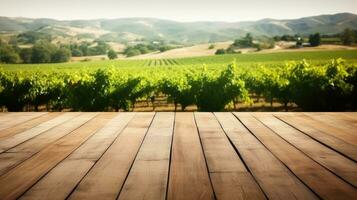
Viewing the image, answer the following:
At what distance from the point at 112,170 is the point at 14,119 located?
267cm

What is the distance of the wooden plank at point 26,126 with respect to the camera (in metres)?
3.44

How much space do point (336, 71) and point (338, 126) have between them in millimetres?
12634

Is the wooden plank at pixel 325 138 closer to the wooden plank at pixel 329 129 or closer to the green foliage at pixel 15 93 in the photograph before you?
the wooden plank at pixel 329 129

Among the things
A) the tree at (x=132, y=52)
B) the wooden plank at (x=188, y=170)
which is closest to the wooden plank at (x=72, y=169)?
the wooden plank at (x=188, y=170)

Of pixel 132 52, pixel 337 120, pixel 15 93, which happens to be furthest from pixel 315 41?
pixel 337 120

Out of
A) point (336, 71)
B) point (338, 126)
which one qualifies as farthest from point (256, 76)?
point (338, 126)

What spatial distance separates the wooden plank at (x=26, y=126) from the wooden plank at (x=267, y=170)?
7.20ft

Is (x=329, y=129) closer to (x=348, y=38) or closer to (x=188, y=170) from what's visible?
(x=188, y=170)

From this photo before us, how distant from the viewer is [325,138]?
310 centimetres

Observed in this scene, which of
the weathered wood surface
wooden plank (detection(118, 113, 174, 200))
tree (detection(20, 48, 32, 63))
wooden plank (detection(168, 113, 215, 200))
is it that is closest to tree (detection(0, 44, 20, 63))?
tree (detection(20, 48, 32, 63))


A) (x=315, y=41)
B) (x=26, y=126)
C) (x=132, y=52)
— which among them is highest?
(x=315, y=41)

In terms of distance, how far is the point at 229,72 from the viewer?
1700 centimetres

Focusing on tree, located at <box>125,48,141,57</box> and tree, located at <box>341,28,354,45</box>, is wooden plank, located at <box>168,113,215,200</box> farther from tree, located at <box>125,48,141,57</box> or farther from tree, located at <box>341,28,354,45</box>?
tree, located at <box>125,48,141,57</box>

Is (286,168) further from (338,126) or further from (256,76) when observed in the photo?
(256,76)
